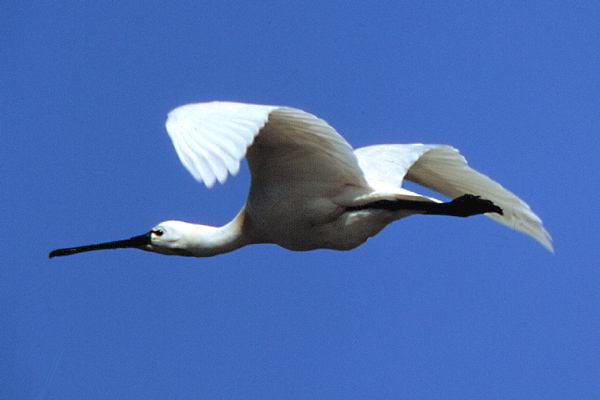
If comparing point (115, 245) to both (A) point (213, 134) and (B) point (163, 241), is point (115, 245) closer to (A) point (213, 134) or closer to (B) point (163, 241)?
(B) point (163, 241)

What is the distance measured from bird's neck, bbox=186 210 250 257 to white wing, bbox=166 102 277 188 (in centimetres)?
93

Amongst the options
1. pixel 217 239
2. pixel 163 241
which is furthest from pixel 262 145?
pixel 163 241

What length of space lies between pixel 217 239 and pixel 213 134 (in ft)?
3.88

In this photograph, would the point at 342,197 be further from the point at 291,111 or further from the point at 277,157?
the point at 291,111

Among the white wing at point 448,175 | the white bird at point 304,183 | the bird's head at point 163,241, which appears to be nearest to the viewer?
the white bird at point 304,183

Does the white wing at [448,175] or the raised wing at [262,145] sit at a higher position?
the white wing at [448,175]

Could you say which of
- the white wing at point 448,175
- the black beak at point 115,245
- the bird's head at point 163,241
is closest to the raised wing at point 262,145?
the white wing at point 448,175

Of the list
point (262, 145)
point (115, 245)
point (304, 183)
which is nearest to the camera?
point (262, 145)

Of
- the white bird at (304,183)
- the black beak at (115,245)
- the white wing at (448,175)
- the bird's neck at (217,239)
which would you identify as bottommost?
the black beak at (115,245)

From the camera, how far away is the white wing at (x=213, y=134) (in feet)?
5.63

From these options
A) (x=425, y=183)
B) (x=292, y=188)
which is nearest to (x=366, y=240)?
(x=292, y=188)

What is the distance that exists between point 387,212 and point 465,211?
0.27 m

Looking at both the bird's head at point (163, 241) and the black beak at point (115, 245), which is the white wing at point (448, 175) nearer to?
the bird's head at point (163, 241)

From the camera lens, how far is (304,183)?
2.54 meters
